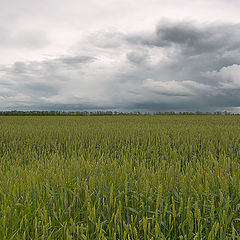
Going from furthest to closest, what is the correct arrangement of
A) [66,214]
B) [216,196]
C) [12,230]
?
1. [216,196]
2. [66,214]
3. [12,230]

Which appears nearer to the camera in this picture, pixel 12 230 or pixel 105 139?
pixel 12 230

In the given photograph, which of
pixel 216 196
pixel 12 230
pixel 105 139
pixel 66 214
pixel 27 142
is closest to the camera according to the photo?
pixel 12 230

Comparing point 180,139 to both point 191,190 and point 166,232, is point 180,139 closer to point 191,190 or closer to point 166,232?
point 191,190

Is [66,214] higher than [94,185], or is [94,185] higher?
[94,185]

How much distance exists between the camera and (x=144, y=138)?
28.0 feet

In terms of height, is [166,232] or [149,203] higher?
[149,203]

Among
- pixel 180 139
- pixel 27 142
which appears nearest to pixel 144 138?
pixel 180 139

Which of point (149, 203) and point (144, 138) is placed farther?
point (144, 138)

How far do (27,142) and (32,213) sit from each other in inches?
259

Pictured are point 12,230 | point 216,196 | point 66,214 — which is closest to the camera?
point 12,230

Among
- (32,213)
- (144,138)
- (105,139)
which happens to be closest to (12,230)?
(32,213)

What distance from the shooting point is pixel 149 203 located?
112 inches

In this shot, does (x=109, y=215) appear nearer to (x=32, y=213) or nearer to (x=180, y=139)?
(x=32, y=213)

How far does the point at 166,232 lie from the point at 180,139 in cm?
631
